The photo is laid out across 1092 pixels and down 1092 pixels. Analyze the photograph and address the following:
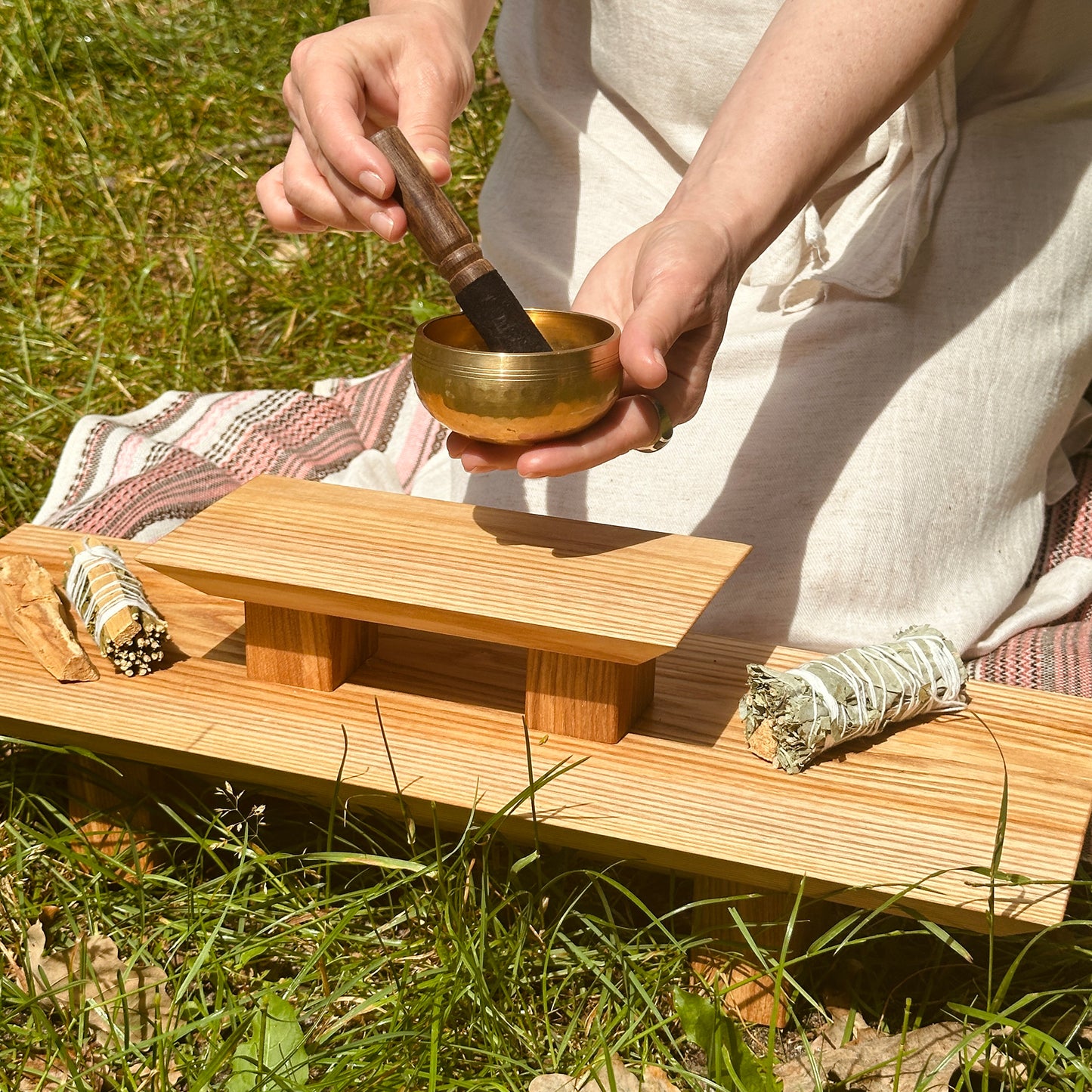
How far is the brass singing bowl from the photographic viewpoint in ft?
5.31

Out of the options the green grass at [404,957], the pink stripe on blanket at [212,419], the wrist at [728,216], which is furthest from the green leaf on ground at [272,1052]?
the pink stripe on blanket at [212,419]

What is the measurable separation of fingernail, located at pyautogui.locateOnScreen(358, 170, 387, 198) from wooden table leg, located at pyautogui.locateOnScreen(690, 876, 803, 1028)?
3.20 feet

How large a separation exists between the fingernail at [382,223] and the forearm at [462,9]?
0.70 m

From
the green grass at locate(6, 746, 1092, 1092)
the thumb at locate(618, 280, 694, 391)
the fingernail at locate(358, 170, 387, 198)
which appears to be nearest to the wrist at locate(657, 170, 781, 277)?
the thumb at locate(618, 280, 694, 391)

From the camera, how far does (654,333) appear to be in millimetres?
1689

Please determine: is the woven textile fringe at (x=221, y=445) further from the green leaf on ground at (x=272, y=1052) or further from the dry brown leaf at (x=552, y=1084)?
the dry brown leaf at (x=552, y=1084)

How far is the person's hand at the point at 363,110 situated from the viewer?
183 centimetres

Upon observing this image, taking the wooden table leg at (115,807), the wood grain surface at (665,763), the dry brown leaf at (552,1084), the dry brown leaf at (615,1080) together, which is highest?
the wood grain surface at (665,763)

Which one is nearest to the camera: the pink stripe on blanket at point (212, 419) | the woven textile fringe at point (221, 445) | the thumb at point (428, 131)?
the thumb at point (428, 131)

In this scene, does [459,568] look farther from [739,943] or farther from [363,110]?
[363,110]

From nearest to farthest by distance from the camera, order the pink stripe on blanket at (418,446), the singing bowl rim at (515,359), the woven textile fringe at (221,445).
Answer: the singing bowl rim at (515,359), the woven textile fringe at (221,445), the pink stripe on blanket at (418,446)

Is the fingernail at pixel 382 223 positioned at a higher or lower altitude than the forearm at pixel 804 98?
lower

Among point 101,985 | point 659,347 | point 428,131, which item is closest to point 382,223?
point 428,131

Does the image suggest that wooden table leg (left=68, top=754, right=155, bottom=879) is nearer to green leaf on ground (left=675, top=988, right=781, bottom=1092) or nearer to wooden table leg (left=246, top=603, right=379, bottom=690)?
wooden table leg (left=246, top=603, right=379, bottom=690)
